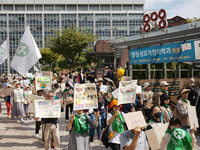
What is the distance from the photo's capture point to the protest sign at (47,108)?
6020mm

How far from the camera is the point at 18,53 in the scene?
1047cm

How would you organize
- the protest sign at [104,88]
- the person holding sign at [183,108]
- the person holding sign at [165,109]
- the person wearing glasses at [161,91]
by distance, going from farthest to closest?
the protest sign at [104,88] → the person wearing glasses at [161,91] → the person holding sign at [183,108] → the person holding sign at [165,109]

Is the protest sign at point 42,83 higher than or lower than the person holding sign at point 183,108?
higher

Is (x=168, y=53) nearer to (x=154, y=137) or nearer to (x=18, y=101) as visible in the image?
(x=18, y=101)

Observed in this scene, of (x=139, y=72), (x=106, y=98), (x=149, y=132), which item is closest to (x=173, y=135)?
(x=149, y=132)

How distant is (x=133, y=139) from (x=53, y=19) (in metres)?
89.6

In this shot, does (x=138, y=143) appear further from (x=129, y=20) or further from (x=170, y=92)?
(x=129, y=20)

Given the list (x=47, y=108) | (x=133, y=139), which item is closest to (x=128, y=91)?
(x=133, y=139)

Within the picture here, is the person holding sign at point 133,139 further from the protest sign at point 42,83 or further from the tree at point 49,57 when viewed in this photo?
the tree at point 49,57

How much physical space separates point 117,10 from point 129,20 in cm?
729

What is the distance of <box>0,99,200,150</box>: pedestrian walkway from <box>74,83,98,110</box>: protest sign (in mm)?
2457

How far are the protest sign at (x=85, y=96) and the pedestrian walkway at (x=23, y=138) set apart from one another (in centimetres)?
246

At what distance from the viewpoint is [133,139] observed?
12.3ft

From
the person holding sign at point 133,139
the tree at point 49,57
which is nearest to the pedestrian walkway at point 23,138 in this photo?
the person holding sign at point 133,139
